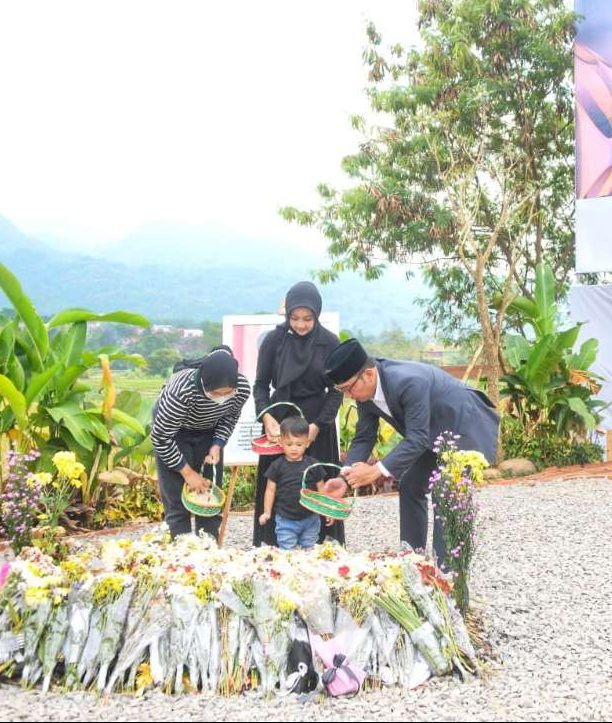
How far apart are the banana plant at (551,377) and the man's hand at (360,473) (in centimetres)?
527

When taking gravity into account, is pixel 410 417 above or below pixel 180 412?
above

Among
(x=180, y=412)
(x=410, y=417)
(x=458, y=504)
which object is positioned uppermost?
(x=410, y=417)

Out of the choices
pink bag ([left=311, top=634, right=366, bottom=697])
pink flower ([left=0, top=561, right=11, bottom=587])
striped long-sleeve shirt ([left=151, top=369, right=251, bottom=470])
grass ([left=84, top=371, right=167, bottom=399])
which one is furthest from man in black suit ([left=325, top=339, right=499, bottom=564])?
grass ([left=84, top=371, right=167, bottom=399])

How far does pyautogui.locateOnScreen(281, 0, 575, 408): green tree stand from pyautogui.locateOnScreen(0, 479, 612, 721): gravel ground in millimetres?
6918

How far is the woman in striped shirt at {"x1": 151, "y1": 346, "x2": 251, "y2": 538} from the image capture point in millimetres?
3680

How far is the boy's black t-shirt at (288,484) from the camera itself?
411cm

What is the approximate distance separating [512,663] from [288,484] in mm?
1381

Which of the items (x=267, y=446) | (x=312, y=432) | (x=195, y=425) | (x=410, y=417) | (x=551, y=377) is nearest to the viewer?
(x=410, y=417)

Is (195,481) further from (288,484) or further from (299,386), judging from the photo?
(299,386)

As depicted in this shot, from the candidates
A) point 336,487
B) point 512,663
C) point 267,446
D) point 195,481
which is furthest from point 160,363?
point 512,663

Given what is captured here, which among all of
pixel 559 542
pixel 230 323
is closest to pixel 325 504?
pixel 559 542

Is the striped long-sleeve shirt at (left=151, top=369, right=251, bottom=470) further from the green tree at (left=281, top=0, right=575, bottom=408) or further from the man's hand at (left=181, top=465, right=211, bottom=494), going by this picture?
the green tree at (left=281, top=0, right=575, bottom=408)

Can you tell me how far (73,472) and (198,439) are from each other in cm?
78

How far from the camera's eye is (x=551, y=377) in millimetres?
8562
